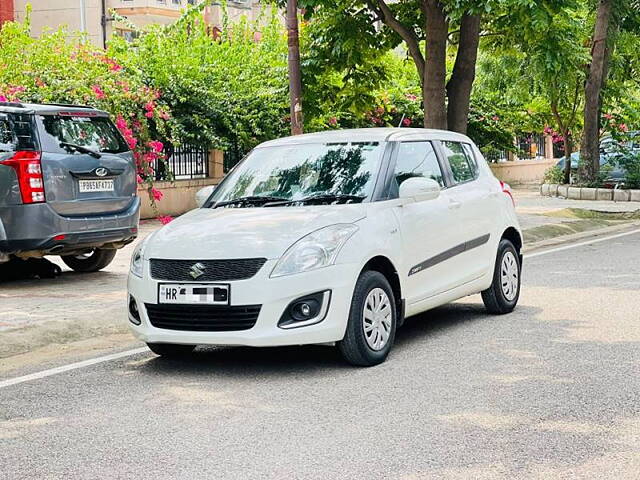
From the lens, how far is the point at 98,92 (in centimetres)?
1838

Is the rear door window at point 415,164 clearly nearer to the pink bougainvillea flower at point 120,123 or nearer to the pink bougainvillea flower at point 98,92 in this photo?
the pink bougainvillea flower at point 120,123

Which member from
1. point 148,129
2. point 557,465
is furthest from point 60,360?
point 148,129

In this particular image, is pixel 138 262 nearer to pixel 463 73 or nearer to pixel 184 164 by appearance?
pixel 463 73

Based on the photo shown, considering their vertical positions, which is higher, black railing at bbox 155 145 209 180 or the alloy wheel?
black railing at bbox 155 145 209 180

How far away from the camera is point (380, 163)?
8438 millimetres

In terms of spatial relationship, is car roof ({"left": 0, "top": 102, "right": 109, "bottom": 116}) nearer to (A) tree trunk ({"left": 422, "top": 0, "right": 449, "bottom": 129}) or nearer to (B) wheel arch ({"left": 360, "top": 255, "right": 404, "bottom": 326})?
(B) wheel arch ({"left": 360, "top": 255, "right": 404, "bottom": 326})

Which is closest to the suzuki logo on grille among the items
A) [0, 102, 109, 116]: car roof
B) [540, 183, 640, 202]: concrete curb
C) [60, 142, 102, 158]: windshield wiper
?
[60, 142, 102, 158]: windshield wiper

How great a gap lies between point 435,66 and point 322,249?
440 inches

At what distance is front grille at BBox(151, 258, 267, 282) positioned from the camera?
7258mm

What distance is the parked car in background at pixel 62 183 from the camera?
11195 millimetres

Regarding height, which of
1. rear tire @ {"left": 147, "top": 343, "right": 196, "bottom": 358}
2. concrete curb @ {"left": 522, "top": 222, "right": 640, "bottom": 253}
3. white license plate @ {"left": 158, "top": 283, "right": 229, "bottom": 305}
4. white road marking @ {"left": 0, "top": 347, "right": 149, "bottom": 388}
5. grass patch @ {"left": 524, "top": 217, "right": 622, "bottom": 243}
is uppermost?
white license plate @ {"left": 158, "top": 283, "right": 229, "bottom": 305}

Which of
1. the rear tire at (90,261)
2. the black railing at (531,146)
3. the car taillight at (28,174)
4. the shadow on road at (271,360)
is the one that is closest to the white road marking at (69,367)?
the shadow on road at (271,360)

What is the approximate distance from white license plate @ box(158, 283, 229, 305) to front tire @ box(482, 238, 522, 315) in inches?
126

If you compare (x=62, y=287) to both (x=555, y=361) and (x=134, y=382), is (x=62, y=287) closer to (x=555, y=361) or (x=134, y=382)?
(x=134, y=382)
